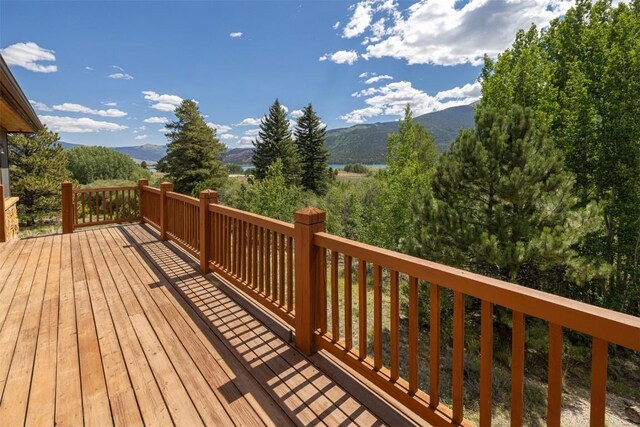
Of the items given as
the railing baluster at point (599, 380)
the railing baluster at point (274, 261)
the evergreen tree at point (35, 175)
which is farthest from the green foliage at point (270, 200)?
the railing baluster at point (599, 380)

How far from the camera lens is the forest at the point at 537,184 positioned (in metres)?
7.29

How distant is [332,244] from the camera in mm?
2141

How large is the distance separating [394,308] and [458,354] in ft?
1.35

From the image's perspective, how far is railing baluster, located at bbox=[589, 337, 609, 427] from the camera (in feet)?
3.48

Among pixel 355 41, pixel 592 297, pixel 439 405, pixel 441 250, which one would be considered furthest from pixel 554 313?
pixel 355 41

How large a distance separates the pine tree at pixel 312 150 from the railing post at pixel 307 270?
27.6m

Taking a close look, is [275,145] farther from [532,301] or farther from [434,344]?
[532,301]

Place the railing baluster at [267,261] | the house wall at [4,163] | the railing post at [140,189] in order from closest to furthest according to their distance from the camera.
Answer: the railing baluster at [267,261] → the railing post at [140,189] → the house wall at [4,163]

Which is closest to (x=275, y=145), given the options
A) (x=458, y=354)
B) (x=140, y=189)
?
(x=140, y=189)

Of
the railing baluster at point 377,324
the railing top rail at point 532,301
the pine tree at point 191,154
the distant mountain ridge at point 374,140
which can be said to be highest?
the distant mountain ridge at point 374,140

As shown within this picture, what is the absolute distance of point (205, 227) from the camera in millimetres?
3920

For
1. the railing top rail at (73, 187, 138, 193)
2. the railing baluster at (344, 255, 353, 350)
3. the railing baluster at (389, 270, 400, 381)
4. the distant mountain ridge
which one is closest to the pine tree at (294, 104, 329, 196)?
the distant mountain ridge

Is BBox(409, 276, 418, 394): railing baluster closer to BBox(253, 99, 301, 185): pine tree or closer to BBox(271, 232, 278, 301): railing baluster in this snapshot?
BBox(271, 232, 278, 301): railing baluster

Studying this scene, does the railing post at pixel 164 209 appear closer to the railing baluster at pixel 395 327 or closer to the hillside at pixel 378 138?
the railing baluster at pixel 395 327
